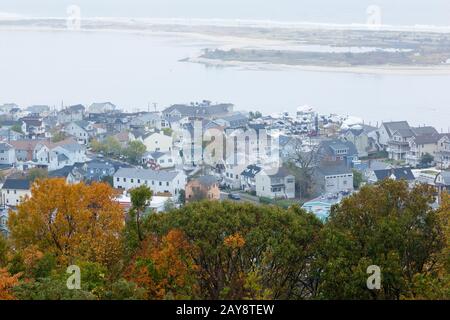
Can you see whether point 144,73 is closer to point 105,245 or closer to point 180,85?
point 180,85

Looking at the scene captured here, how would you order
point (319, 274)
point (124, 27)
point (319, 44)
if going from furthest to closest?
point (124, 27)
point (319, 44)
point (319, 274)

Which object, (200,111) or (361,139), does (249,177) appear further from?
(200,111)

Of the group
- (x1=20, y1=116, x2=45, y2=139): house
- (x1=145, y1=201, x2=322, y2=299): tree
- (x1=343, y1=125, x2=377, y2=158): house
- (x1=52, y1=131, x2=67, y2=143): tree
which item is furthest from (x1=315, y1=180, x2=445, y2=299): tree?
(x1=20, y1=116, x2=45, y2=139): house

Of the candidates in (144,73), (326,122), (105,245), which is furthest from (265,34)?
(105,245)

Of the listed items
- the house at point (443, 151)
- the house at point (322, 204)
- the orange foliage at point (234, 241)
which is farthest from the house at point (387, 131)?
the orange foliage at point (234, 241)

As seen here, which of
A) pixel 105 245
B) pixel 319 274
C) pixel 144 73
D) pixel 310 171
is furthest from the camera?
pixel 144 73

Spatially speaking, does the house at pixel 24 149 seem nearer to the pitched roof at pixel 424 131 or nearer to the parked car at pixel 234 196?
the parked car at pixel 234 196

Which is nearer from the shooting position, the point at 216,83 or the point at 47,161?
the point at 47,161
